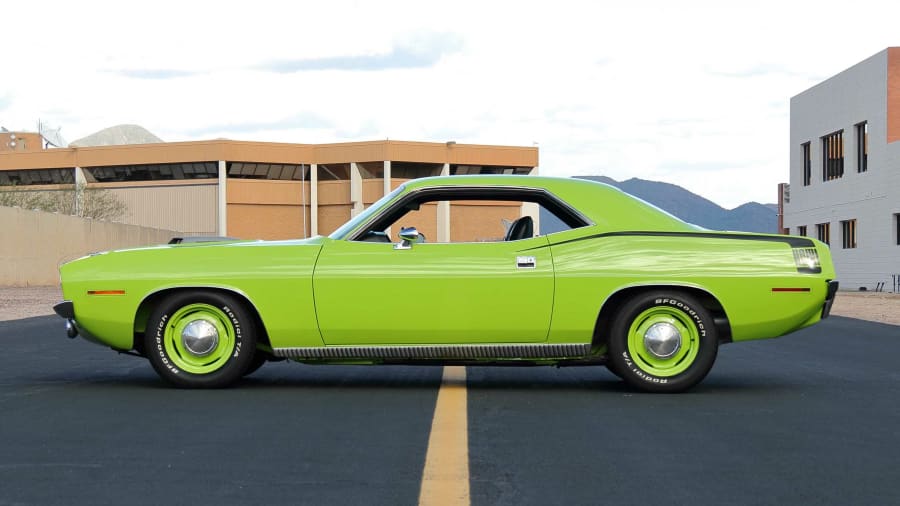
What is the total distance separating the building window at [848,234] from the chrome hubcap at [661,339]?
132 ft

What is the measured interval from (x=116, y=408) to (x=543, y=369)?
157 inches

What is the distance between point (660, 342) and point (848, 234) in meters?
41.4

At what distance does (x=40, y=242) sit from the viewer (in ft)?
133

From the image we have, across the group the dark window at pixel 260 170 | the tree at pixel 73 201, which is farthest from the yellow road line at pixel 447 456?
the dark window at pixel 260 170

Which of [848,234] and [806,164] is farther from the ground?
[806,164]

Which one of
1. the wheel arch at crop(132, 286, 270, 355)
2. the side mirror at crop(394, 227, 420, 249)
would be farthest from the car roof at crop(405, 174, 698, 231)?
the wheel arch at crop(132, 286, 270, 355)

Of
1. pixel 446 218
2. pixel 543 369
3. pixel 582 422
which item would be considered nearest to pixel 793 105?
pixel 446 218

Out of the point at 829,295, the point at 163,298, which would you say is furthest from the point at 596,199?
the point at 163,298

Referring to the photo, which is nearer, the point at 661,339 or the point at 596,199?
the point at 661,339

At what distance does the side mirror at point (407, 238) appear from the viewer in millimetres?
8086

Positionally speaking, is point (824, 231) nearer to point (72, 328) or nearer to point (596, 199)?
point (596, 199)

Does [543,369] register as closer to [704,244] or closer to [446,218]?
[704,244]

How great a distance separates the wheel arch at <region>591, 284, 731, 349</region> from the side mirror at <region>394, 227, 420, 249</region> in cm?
136

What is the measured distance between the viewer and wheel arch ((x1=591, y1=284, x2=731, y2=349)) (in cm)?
822
